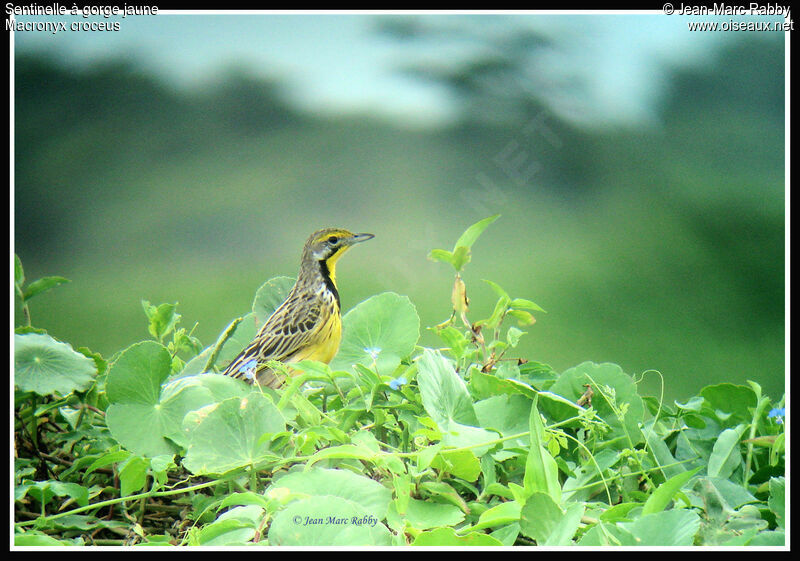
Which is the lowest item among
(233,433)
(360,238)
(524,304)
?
(233,433)

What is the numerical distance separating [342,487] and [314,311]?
1.06 meters

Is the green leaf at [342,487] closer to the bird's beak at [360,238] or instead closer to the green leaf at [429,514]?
the green leaf at [429,514]

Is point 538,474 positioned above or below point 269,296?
below

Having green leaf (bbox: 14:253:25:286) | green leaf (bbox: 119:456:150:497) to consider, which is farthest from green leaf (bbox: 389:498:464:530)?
green leaf (bbox: 14:253:25:286)

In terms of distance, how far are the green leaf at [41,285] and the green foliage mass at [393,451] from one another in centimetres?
1

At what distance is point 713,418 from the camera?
68 centimetres

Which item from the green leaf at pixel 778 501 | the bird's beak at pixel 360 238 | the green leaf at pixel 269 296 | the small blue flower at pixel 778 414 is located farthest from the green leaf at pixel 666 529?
the bird's beak at pixel 360 238

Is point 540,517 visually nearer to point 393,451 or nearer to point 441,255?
point 393,451

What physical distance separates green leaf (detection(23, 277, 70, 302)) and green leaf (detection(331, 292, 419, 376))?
12.2 inches

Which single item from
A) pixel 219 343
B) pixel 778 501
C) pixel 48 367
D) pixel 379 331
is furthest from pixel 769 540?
pixel 48 367

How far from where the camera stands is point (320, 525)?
0.49 meters

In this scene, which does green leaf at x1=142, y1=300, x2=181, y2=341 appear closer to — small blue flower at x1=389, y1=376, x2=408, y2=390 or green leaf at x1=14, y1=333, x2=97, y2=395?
green leaf at x1=14, y1=333, x2=97, y2=395

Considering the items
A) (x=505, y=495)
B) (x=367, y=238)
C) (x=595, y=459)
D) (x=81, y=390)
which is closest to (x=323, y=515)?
(x=505, y=495)

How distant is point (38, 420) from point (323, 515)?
0.43 metres
